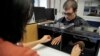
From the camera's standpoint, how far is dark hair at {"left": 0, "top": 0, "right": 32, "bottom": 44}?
0.39 meters

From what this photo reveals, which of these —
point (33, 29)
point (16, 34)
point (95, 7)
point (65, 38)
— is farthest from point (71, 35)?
point (95, 7)

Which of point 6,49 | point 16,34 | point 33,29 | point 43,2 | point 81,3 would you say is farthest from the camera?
point 43,2

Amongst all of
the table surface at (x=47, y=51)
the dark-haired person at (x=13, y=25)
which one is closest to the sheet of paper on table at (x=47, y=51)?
the table surface at (x=47, y=51)

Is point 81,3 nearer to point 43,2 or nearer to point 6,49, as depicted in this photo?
point 43,2

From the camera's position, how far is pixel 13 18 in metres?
0.41

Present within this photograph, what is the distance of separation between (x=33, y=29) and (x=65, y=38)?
324 millimetres

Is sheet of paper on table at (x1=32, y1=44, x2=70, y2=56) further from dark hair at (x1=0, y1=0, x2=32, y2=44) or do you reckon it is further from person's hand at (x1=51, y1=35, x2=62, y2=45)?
dark hair at (x1=0, y1=0, x2=32, y2=44)

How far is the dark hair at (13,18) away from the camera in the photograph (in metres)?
0.39

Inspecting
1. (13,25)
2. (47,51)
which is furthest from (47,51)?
(13,25)

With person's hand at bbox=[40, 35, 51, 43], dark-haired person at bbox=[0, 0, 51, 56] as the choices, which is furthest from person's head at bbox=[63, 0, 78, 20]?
dark-haired person at bbox=[0, 0, 51, 56]

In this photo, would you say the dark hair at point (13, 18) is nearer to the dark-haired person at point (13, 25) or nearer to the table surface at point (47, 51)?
the dark-haired person at point (13, 25)

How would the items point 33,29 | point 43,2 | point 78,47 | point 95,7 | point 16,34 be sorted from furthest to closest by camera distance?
point 43,2, point 95,7, point 33,29, point 78,47, point 16,34

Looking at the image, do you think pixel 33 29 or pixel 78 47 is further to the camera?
pixel 33 29

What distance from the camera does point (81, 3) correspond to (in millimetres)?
2102
